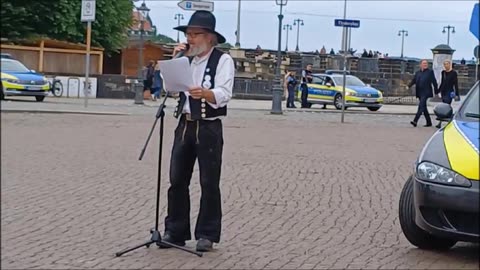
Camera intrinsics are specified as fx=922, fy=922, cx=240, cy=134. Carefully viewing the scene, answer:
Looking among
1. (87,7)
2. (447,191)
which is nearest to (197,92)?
(447,191)

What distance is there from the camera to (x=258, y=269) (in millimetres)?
6227

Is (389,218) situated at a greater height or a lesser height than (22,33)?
lesser

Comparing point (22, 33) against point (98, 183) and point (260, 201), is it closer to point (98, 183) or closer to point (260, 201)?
point (260, 201)

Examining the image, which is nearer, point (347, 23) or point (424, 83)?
point (424, 83)

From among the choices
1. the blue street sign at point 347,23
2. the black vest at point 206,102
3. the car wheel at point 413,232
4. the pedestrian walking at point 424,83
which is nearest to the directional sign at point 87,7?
the black vest at point 206,102

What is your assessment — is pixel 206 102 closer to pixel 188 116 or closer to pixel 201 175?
pixel 188 116

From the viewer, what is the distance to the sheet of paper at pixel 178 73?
6.36m

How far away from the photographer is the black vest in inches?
254

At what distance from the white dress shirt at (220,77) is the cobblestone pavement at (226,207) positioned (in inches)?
38.1

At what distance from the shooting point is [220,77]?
21.2 ft

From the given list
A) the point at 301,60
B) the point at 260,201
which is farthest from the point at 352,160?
the point at 301,60

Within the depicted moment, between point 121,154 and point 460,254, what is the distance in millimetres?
7330

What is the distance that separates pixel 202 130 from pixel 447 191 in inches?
69.3

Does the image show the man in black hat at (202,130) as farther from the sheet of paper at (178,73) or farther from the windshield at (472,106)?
the windshield at (472,106)
